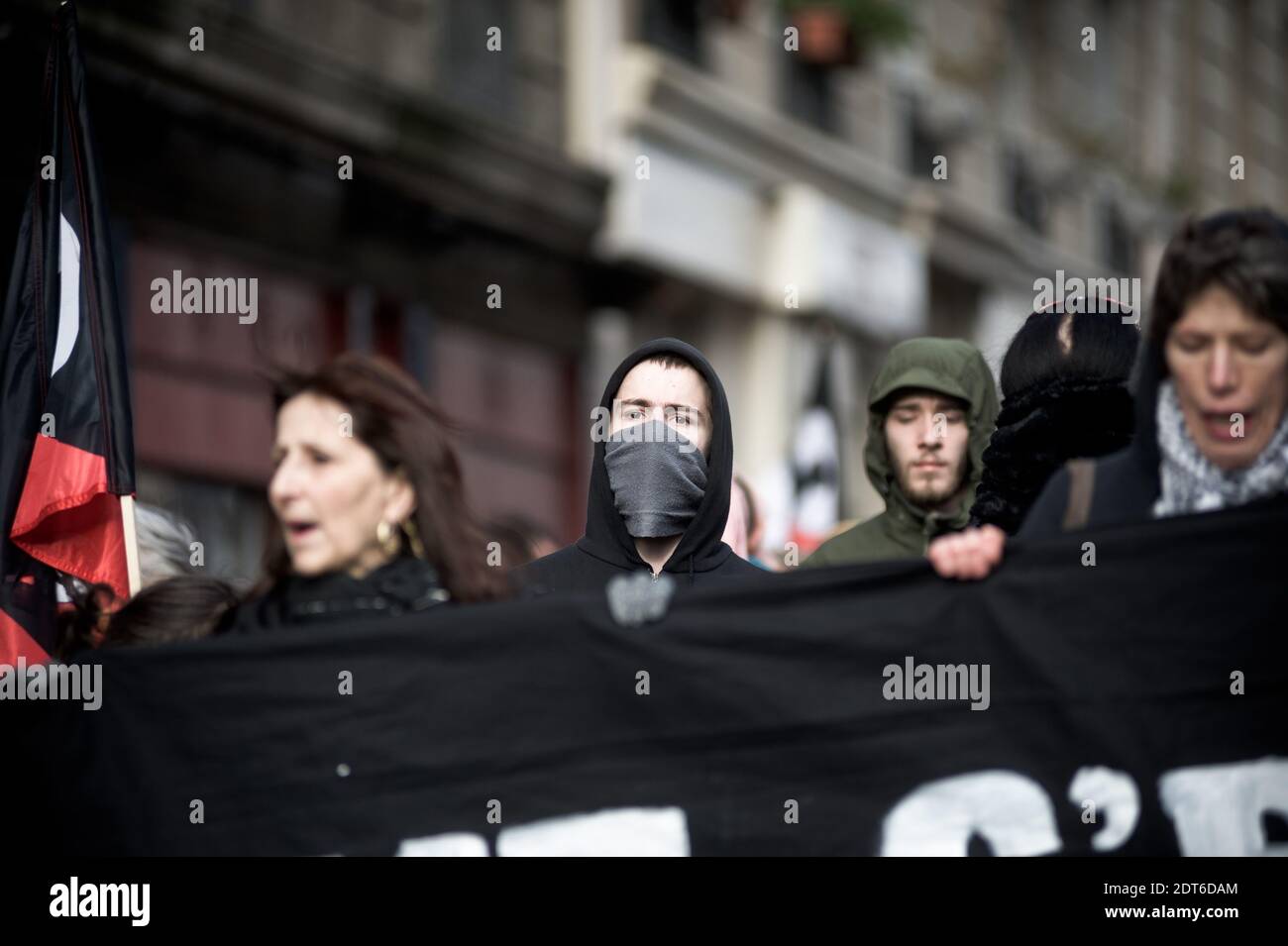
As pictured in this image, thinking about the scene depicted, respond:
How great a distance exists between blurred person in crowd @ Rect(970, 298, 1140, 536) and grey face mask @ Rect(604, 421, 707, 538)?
2.10 feet

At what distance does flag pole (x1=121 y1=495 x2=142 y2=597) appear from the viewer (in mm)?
5422

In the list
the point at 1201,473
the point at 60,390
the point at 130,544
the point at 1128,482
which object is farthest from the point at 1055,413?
the point at 60,390

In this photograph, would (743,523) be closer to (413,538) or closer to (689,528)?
(689,528)

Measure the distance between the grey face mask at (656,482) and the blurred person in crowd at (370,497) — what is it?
586mm

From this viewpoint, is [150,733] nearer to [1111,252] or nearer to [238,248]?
[238,248]

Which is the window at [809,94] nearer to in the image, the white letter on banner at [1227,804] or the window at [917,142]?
the window at [917,142]

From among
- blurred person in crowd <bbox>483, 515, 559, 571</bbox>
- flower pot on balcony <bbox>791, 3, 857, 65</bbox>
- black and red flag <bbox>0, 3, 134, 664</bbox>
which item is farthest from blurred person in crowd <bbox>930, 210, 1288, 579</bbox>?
flower pot on balcony <bbox>791, 3, 857, 65</bbox>

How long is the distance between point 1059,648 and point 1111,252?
64.0ft

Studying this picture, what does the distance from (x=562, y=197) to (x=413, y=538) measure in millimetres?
10458

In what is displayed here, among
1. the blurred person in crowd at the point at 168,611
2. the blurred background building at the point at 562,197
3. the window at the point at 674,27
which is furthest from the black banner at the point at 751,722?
the window at the point at 674,27

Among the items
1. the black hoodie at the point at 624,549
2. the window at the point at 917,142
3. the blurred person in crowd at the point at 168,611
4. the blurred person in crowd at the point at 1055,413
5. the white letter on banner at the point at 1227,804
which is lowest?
the white letter on banner at the point at 1227,804

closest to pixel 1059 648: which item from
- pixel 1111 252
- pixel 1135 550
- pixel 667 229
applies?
pixel 1135 550

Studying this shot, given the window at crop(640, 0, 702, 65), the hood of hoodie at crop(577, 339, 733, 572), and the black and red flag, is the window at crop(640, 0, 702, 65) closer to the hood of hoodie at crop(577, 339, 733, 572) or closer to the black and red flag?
the black and red flag

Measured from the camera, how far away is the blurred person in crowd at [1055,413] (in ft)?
16.3
